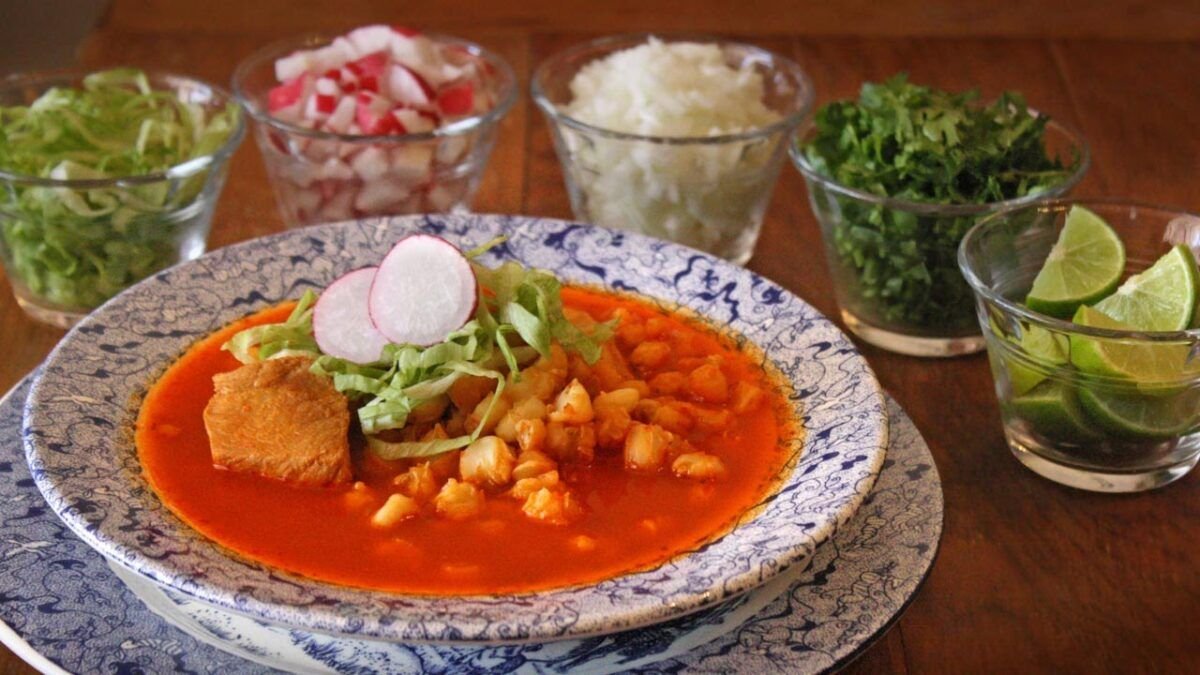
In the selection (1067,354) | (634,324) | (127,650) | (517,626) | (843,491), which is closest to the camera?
(517,626)

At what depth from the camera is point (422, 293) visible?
100.0 inches

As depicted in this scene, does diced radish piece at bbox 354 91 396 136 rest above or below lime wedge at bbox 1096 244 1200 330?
below

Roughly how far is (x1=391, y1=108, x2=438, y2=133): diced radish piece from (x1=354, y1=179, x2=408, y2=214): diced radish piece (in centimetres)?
15

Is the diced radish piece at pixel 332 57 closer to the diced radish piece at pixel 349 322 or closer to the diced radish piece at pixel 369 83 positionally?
the diced radish piece at pixel 369 83

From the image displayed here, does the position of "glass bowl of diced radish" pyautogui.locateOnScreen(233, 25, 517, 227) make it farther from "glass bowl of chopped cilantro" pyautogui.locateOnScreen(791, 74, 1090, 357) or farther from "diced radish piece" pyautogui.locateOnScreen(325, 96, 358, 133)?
"glass bowl of chopped cilantro" pyautogui.locateOnScreen(791, 74, 1090, 357)

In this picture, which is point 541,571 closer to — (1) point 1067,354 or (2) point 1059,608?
(2) point 1059,608

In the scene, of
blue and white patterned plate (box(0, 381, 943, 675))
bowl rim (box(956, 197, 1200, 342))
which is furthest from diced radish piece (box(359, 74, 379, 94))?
blue and white patterned plate (box(0, 381, 943, 675))

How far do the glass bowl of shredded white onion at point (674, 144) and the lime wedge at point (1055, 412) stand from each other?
0.99m

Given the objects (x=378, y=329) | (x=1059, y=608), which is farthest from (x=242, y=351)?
(x=1059, y=608)

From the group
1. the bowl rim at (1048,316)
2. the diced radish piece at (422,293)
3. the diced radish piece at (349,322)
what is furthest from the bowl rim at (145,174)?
the bowl rim at (1048,316)

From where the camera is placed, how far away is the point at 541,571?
2131mm

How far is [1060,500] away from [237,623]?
1.60 m

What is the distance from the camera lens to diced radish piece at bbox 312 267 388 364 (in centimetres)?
254

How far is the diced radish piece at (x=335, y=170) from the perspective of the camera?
349 cm
